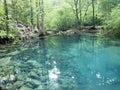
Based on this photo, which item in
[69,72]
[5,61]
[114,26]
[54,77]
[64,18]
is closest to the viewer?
[54,77]

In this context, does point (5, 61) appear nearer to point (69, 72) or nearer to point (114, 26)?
point (69, 72)

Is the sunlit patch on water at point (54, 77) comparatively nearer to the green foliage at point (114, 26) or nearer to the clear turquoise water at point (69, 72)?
the clear turquoise water at point (69, 72)

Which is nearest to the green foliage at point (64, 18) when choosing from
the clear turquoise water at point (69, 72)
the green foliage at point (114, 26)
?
the green foliage at point (114, 26)

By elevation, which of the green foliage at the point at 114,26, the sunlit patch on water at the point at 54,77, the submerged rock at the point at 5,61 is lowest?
the sunlit patch on water at the point at 54,77

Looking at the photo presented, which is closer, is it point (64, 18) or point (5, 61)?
point (5, 61)

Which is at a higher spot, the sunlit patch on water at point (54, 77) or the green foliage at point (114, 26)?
the green foliage at point (114, 26)

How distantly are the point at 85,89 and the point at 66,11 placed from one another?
113 ft

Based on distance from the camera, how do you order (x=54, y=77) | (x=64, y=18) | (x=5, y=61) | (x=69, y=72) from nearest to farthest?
(x=54, y=77)
(x=69, y=72)
(x=5, y=61)
(x=64, y=18)

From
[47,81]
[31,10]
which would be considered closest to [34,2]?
[31,10]

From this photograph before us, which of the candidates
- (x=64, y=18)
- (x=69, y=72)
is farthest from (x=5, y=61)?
(x=64, y=18)

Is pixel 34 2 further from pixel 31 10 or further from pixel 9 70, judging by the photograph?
pixel 9 70

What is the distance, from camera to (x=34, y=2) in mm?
33938

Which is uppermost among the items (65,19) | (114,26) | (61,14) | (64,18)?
(61,14)

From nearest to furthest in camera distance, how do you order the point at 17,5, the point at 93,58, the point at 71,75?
the point at 71,75
the point at 93,58
the point at 17,5
